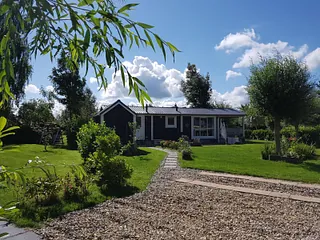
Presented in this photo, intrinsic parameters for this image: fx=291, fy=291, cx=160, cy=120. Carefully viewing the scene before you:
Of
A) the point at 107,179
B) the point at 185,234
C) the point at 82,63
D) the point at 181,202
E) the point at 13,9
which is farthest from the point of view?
the point at 107,179

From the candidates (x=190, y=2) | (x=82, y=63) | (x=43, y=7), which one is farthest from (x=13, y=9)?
(x=190, y=2)

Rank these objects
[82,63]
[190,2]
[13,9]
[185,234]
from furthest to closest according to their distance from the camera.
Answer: [185,234] < [190,2] < [82,63] < [13,9]

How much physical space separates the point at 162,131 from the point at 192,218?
65.6ft

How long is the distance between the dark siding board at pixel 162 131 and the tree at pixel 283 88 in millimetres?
12073

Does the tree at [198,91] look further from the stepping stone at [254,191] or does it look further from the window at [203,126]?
the stepping stone at [254,191]

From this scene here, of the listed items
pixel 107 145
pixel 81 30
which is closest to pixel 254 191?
pixel 107 145

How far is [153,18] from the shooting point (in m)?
2.24

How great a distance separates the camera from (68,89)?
3588 centimetres

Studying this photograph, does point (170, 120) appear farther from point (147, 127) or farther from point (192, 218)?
point (192, 218)

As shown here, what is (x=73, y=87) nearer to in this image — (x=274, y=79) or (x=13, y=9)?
(x=274, y=79)

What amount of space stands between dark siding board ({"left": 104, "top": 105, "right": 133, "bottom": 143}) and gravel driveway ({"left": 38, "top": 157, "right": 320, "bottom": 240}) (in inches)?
535

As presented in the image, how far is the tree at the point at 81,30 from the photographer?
39.6 inches

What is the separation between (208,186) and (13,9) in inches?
300

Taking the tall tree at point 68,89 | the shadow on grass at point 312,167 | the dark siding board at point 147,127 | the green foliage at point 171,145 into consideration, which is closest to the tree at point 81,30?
the shadow on grass at point 312,167
